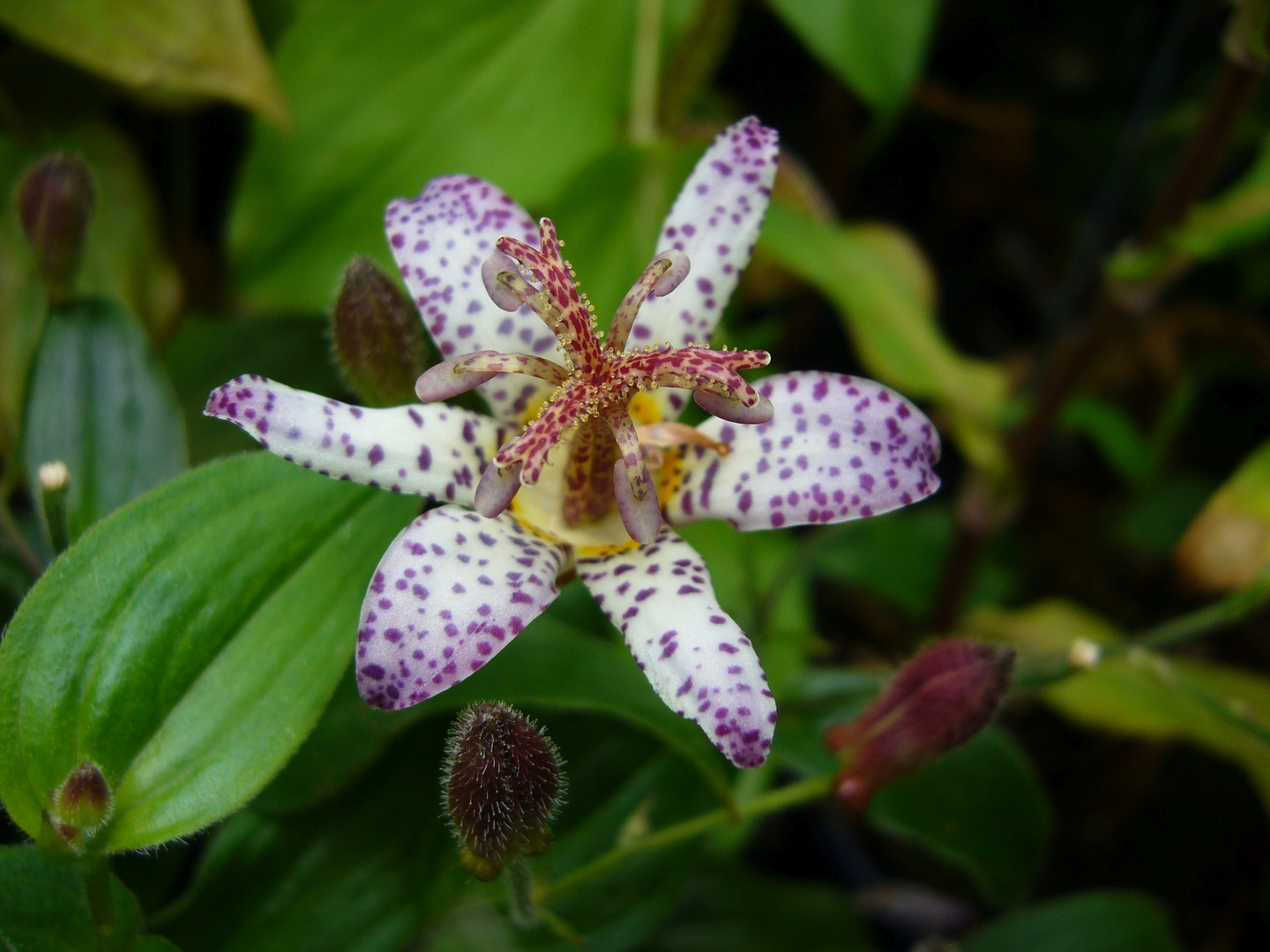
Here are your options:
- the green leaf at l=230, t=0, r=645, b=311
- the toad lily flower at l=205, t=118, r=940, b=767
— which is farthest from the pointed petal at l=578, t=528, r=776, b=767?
the green leaf at l=230, t=0, r=645, b=311

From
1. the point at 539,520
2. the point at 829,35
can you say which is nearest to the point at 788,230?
the point at 829,35

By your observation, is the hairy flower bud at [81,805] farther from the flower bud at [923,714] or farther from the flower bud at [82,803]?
the flower bud at [923,714]

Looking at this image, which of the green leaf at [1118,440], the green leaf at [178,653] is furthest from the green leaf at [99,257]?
the green leaf at [1118,440]

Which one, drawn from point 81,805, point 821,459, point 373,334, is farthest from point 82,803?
point 821,459

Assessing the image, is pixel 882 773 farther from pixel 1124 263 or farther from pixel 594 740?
pixel 1124 263

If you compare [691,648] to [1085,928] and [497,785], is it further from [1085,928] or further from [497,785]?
[1085,928]
